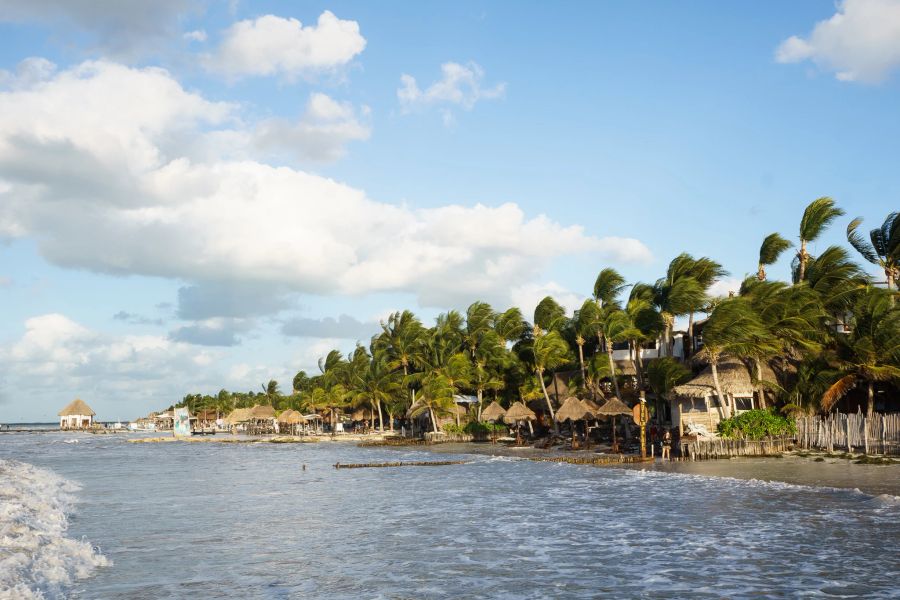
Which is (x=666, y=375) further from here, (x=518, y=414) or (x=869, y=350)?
(x=518, y=414)

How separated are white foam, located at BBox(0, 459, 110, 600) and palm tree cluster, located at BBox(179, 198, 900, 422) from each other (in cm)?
2660

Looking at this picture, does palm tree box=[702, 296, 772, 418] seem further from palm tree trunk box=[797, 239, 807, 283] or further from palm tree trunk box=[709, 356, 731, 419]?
palm tree trunk box=[797, 239, 807, 283]

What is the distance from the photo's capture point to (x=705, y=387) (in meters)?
34.0

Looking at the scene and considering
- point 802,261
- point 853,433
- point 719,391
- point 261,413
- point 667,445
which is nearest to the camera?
point 853,433

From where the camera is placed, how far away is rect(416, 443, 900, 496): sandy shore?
21625 mm

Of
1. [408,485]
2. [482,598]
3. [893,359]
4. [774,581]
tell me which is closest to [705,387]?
[893,359]

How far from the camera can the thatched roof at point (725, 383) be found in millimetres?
33750

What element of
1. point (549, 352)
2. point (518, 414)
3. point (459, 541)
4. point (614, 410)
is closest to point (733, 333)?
point (614, 410)

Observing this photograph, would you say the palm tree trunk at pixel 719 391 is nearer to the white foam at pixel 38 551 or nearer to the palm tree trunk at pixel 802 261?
the palm tree trunk at pixel 802 261

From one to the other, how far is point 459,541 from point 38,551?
855cm

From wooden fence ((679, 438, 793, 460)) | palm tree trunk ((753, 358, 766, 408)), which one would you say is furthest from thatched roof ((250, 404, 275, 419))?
wooden fence ((679, 438, 793, 460))

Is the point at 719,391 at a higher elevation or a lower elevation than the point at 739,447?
higher

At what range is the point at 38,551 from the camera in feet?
46.1

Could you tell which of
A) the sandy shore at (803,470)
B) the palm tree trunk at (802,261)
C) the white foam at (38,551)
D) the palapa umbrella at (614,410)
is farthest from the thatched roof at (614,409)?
the white foam at (38,551)
